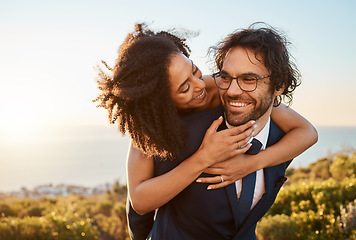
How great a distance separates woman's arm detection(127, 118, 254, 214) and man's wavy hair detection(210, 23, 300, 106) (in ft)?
1.78

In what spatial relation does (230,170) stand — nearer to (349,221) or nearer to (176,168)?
(176,168)

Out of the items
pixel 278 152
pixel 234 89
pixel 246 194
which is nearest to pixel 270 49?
pixel 234 89

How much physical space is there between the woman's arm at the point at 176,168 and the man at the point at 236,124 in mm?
114

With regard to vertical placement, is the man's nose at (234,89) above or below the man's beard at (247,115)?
above

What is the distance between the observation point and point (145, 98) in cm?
217

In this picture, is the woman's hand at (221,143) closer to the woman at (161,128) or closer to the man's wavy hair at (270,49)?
the woman at (161,128)

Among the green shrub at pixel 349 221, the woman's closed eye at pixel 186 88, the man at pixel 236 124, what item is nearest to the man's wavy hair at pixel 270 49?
the man at pixel 236 124

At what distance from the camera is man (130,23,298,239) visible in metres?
2.03

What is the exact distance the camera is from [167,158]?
2.11 m

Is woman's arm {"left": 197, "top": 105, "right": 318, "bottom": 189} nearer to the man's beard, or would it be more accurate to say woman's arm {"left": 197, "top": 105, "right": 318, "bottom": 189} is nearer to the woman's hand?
the woman's hand

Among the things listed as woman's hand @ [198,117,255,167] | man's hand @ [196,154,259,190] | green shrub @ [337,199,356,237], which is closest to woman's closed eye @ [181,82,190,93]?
woman's hand @ [198,117,255,167]

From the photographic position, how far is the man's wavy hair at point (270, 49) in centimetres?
231

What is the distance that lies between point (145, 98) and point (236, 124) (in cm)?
67

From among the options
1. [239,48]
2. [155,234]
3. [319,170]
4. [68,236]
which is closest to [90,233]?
[68,236]
